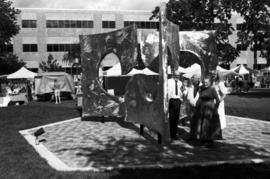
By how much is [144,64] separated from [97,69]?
2.80m

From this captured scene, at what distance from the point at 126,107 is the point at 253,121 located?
4.75m

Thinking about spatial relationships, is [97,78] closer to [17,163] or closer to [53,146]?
[53,146]

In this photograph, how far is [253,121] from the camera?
1345cm

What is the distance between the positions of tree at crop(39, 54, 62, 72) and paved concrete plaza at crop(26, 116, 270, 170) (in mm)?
44973

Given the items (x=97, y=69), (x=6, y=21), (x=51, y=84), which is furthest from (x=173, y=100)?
(x=6, y=21)

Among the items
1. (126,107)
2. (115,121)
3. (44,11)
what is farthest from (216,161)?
(44,11)

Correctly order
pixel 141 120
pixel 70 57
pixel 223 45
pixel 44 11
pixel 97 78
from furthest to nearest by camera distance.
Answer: pixel 44 11 < pixel 70 57 < pixel 223 45 < pixel 97 78 < pixel 141 120

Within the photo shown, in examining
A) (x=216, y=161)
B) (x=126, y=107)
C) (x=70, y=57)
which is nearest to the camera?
(x=216, y=161)

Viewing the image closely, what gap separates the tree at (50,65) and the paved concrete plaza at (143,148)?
148 feet

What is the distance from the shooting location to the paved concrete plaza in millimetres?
7477

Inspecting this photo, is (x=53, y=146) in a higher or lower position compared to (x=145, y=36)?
lower

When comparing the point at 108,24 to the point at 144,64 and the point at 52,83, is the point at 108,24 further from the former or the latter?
the point at 144,64

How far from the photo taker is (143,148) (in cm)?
897

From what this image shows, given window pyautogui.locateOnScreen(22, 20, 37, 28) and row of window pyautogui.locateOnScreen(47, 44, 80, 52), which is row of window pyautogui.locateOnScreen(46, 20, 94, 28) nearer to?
window pyautogui.locateOnScreen(22, 20, 37, 28)
